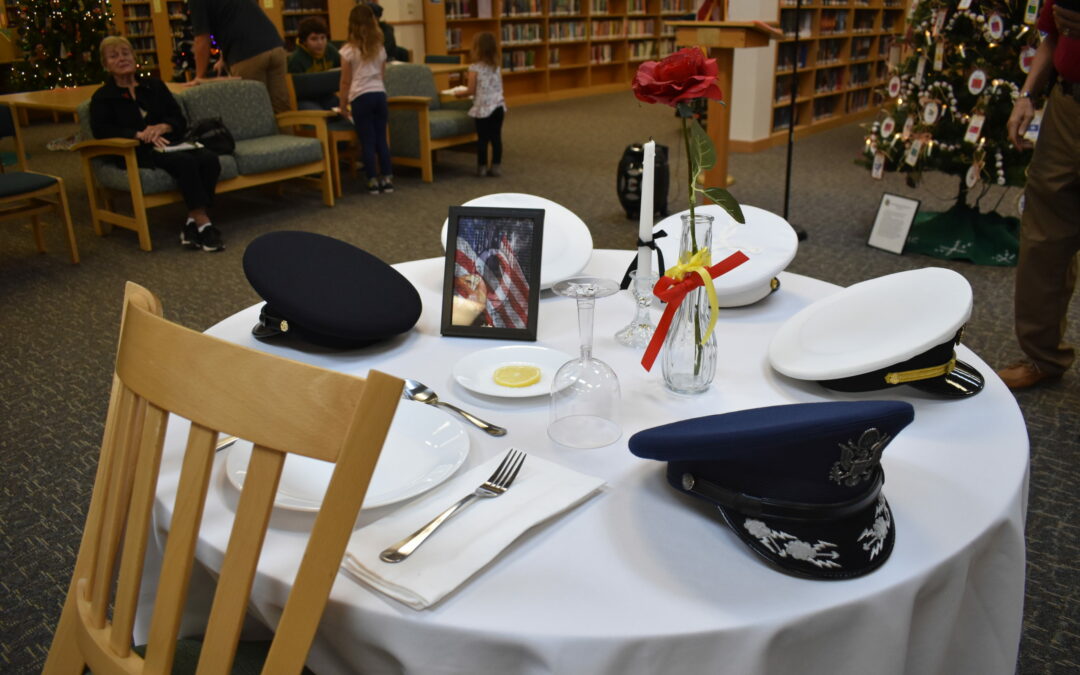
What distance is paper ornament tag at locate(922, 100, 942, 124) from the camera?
4234mm

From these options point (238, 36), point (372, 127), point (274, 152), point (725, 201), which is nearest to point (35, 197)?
point (274, 152)

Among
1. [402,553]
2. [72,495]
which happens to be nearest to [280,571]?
[402,553]

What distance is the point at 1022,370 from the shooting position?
118 inches

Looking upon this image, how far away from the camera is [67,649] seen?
109cm

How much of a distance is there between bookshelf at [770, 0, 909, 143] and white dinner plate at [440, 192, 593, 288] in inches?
241

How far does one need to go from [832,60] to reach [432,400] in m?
8.43

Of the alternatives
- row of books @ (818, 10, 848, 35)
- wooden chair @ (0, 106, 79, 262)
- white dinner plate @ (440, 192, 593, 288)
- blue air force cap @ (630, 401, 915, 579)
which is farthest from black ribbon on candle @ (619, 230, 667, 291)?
row of books @ (818, 10, 848, 35)

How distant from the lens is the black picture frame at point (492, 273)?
159cm

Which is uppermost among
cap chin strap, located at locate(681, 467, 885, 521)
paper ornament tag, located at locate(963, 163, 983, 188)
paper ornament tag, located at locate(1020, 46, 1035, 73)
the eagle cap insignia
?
paper ornament tag, located at locate(1020, 46, 1035, 73)

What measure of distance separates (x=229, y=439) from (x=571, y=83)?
10.9 metres

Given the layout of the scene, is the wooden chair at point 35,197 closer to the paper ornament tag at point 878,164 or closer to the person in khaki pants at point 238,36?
the person in khaki pants at point 238,36

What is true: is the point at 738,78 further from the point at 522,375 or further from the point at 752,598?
the point at 752,598

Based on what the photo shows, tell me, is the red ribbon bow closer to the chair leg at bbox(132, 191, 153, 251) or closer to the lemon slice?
the lemon slice

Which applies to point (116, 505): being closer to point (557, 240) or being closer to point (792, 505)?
point (792, 505)
